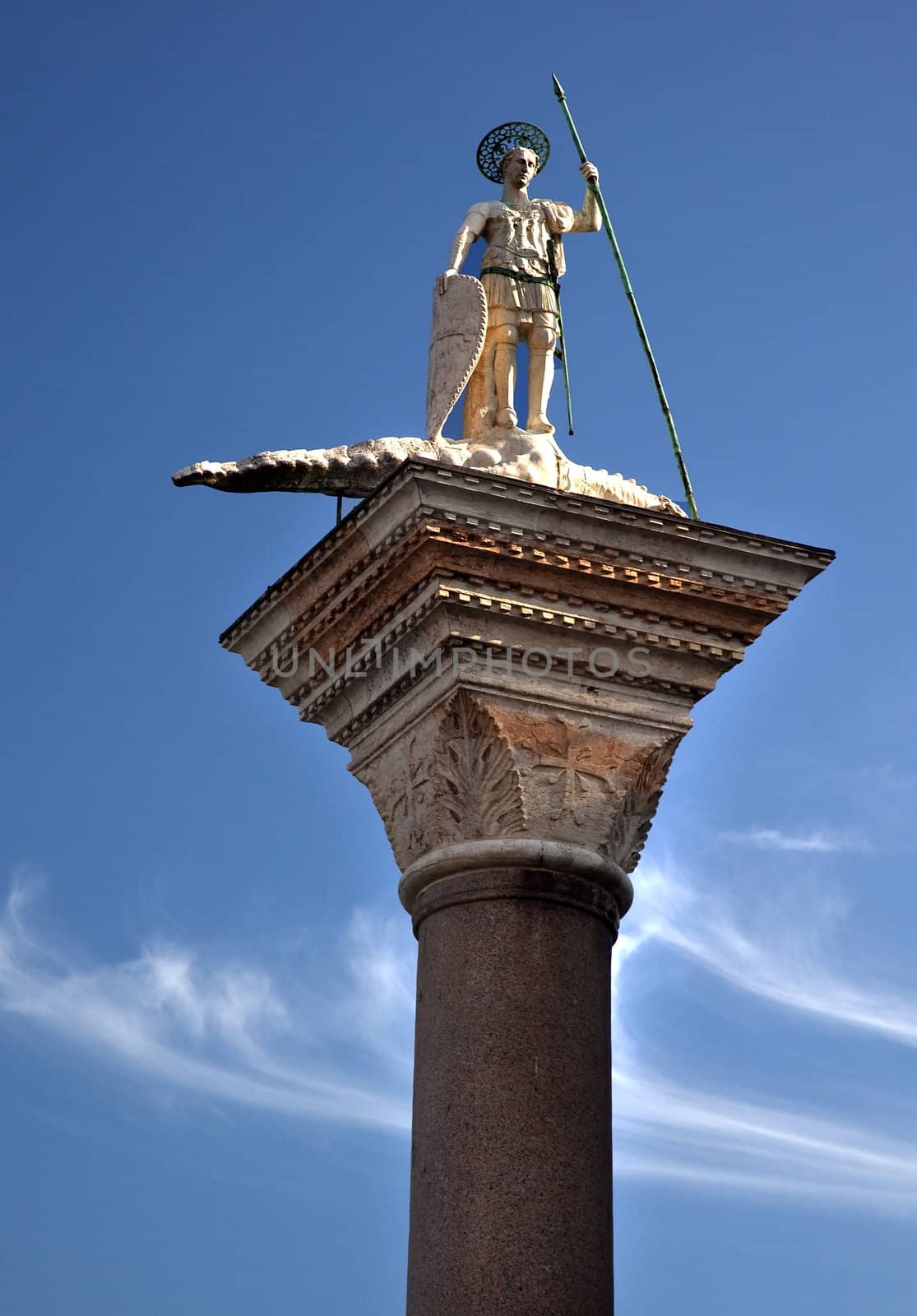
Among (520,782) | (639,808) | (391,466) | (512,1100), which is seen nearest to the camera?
(512,1100)

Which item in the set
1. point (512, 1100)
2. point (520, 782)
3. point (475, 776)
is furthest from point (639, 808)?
point (512, 1100)

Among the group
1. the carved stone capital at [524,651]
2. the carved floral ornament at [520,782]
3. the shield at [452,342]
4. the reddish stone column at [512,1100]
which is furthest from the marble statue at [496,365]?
the reddish stone column at [512,1100]

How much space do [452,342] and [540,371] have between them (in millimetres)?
579

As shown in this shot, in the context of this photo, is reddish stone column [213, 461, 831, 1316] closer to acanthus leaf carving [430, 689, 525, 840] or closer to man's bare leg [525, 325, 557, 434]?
acanthus leaf carving [430, 689, 525, 840]

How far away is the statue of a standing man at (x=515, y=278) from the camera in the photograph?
12.9m

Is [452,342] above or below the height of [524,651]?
above

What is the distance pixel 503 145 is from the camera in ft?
45.6

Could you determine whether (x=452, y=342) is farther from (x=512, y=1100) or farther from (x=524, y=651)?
(x=512, y=1100)

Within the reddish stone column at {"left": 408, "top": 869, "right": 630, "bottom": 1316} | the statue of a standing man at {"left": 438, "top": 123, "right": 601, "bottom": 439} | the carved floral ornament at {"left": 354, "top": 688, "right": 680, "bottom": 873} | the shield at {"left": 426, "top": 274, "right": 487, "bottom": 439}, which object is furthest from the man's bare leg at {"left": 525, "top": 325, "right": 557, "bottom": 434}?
the reddish stone column at {"left": 408, "top": 869, "right": 630, "bottom": 1316}

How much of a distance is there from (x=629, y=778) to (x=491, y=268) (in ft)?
12.1

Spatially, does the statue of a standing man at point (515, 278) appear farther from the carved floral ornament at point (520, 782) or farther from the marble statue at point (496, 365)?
the carved floral ornament at point (520, 782)

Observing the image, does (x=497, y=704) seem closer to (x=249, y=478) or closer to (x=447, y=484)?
(x=447, y=484)

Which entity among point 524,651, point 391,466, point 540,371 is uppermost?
point 540,371

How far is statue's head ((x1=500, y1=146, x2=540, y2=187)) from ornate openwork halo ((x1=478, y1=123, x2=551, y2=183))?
71 mm
